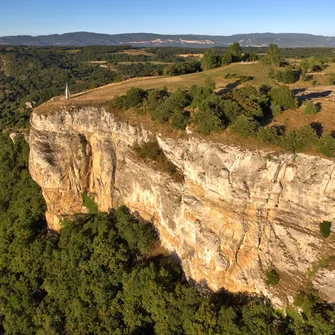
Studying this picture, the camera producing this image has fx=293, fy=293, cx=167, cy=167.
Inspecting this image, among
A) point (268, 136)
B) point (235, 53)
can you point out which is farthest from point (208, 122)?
point (235, 53)

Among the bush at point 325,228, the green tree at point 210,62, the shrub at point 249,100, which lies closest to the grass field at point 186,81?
the green tree at point 210,62

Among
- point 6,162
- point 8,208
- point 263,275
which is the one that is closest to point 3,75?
point 6,162

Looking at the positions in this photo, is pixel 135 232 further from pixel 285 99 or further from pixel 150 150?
pixel 285 99

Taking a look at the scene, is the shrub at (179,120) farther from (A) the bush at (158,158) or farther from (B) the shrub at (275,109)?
(B) the shrub at (275,109)

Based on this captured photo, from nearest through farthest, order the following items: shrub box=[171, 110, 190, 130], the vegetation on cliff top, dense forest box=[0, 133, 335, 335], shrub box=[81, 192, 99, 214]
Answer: the vegetation on cliff top → dense forest box=[0, 133, 335, 335] → shrub box=[171, 110, 190, 130] → shrub box=[81, 192, 99, 214]

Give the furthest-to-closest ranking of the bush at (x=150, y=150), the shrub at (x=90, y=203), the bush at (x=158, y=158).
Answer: the shrub at (x=90, y=203) → the bush at (x=150, y=150) → the bush at (x=158, y=158)

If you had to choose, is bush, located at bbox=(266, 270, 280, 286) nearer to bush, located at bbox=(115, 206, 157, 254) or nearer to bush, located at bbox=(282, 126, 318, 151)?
bush, located at bbox=(282, 126, 318, 151)

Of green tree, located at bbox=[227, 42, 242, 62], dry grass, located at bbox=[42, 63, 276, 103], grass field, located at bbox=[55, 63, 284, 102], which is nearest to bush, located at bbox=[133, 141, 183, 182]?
dry grass, located at bbox=[42, 63, 276, 103]
